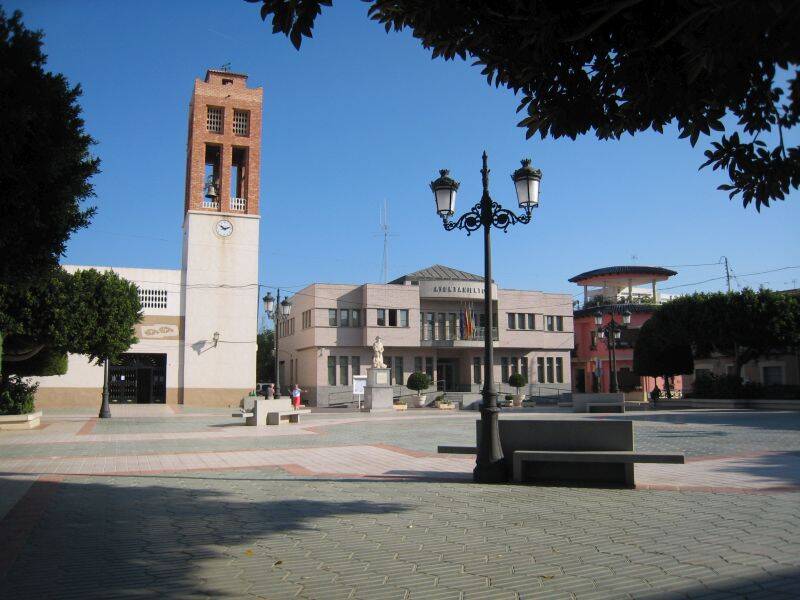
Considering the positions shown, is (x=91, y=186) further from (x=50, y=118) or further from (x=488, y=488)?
(x=488, y=488)

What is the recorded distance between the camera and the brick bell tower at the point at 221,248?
39.3 m

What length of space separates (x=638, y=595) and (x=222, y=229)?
38752 millimetres

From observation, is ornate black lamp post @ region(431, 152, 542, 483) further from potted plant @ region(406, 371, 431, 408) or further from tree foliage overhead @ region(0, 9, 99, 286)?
potted plant @ region(406, 371, 431, 408)

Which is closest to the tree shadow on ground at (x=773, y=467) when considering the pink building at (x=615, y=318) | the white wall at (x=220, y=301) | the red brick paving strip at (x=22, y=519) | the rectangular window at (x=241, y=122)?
the red brick paving strip at (x=22, y=519)

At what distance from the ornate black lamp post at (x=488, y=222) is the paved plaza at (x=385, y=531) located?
0.58 metres

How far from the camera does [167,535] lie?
239 inches

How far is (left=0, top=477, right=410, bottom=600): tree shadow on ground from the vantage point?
460 centimetres

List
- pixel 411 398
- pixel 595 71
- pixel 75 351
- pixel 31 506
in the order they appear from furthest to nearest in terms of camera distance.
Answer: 1. pixel 411 398
2. pixel 75 351
3. pixel 31 506
4. pixel 595 71

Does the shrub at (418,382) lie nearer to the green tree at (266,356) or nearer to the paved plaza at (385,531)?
Answer: the green tree at (266,356)

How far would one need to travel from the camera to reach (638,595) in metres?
4.25

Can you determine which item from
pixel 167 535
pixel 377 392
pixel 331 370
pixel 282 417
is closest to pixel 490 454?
pixel 167 535

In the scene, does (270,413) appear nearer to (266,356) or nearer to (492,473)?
(492,473)

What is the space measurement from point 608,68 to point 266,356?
70933mm

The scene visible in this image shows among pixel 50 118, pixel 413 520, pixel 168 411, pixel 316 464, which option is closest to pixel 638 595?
pixel 413 520
